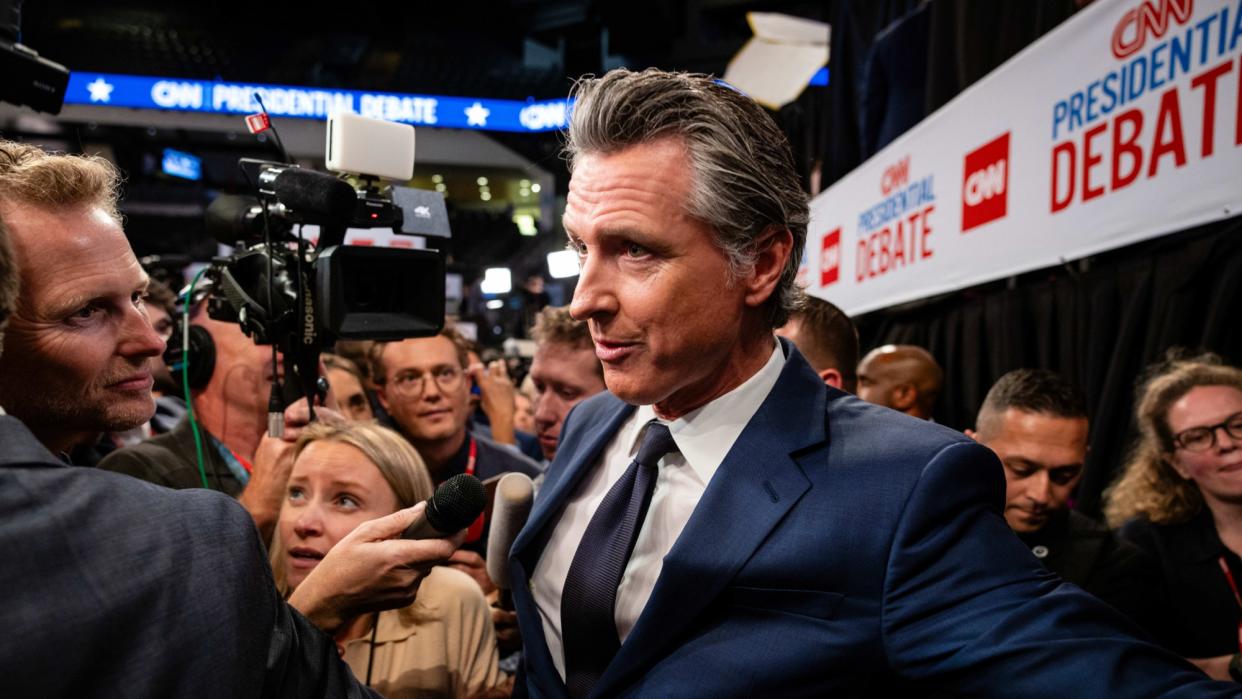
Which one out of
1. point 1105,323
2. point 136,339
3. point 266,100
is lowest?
point 136,339

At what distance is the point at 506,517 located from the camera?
1410 mm

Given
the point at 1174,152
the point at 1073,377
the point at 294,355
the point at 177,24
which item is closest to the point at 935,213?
the point at 1073,377

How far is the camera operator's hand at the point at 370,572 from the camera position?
1.22 m

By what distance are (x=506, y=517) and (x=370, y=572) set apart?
9.5 inches

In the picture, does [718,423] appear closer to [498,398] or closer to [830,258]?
[498,398]

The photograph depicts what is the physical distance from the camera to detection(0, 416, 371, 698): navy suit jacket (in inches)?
31.2

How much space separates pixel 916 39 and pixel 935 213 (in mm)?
1506

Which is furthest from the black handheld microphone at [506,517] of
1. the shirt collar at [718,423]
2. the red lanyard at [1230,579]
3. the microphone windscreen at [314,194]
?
the red lanyard at [1230,579]

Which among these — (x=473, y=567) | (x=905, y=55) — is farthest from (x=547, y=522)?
(x=905, y=55)

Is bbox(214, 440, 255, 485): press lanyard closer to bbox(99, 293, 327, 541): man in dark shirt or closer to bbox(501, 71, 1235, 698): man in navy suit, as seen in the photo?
bbox(99, 293, 327, 541): man in dark shirt

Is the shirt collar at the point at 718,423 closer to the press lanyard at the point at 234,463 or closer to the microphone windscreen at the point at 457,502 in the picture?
the microphone windscreen at the point at 457,502

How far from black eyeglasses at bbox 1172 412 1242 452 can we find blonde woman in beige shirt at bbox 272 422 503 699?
1.68 metres

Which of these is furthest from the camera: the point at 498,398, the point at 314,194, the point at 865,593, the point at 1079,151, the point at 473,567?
the point at 498,398

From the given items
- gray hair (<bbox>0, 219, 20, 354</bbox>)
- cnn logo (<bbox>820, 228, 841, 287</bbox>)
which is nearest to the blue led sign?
cnn logo (<bbox>820, 228, 841, 287</bbox>)
